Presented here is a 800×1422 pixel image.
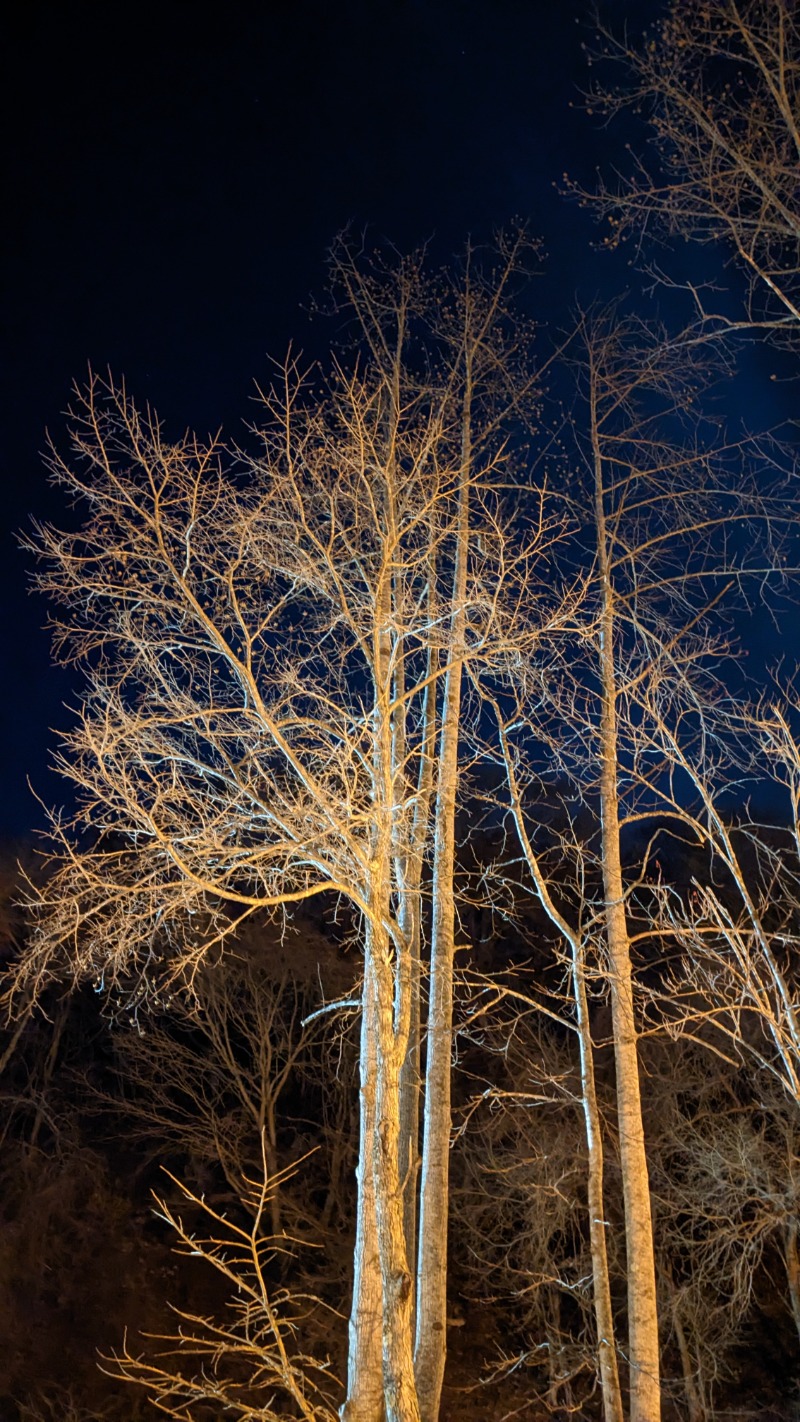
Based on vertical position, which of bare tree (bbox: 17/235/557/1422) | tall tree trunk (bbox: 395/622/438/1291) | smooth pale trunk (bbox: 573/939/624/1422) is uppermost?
bare tree (bbox: 17/235/557/1422)

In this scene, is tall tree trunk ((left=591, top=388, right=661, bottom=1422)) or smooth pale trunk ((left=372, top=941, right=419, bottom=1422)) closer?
smooth pale trunk ((left=372, top=941, right=419, bottom=1422))

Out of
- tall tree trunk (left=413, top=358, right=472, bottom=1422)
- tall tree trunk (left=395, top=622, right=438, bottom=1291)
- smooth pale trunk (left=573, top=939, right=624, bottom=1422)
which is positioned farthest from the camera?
tall tree trunk (left=395, top=622, right=438, bottom=1291)

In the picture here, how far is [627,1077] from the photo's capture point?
303 inches

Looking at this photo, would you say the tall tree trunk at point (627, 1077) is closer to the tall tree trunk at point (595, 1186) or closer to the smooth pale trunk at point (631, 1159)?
the smooth pale trunk at point (631, 1159)

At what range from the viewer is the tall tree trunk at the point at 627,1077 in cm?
703

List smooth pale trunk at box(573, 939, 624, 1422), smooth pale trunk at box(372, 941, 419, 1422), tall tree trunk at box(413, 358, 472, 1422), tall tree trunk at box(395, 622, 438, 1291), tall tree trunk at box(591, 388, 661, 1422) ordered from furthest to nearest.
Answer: tall tree trunk at box(395, 622, 438, 1291) < smooth pale trunk at box(573, 939, 624, 1422) < tall tree trunk at box(413, 358, 472, 1422) < tall tree trunk at box(591, 388, 661, 1422) < smooth pale trunk at box(372, 941, 419, 1422)

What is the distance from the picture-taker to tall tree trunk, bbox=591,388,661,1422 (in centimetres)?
703

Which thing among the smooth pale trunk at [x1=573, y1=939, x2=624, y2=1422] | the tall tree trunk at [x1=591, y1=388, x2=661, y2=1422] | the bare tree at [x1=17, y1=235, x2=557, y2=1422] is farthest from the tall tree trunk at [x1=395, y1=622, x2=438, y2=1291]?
the tall tree trunk at [x1=591, y1=388, x2=661, y2=1422]

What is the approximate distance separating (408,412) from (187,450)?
377cm

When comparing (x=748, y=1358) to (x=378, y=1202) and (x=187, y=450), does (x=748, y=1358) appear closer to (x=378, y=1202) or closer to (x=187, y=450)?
(x=378, y=1202)

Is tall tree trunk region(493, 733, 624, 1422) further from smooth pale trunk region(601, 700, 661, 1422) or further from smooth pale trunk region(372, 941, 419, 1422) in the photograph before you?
smooth pale trunk region(372, 941, 419, 1422)

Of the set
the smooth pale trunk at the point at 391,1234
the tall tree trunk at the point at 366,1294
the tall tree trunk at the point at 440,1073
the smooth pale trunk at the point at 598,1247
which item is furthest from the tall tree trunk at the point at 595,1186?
the smooth pale trunk at the point at 391,1234

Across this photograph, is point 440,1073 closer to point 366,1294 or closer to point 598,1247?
point 366,1294

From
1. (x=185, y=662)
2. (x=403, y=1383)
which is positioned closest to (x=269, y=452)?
(x=185, y=662)
